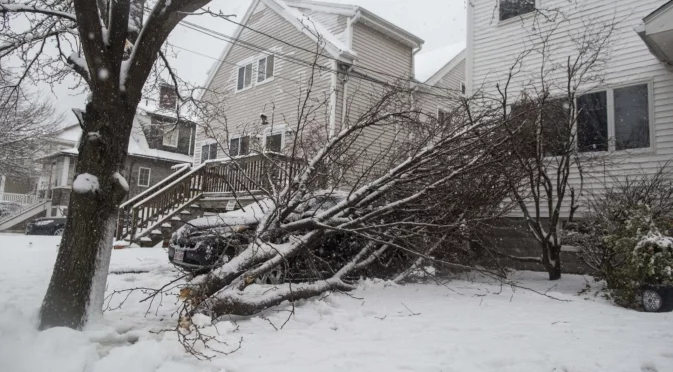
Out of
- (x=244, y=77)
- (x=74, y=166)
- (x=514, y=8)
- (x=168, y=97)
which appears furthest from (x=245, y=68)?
(x=74, y=166)

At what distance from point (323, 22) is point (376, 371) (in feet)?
48.3

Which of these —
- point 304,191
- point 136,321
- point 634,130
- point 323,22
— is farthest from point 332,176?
point 323,22

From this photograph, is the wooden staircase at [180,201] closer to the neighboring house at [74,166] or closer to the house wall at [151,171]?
the neighboring house at [74,166]

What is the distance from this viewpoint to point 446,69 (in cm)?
1698

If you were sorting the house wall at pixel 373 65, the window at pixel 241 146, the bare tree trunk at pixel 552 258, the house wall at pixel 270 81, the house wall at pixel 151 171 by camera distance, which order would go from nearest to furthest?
the bare tree trunk at pixel 552 258 → the window at pixel 241 146 → the house wall at pixel 373 65 → the house wall at pixel 270 81 → the house wall at pixel 151 171

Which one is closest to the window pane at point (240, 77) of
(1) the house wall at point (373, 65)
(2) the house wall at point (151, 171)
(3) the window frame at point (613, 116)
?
(1) the house wall at point (373, 65)

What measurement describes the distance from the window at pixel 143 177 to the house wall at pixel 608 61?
20.4 m

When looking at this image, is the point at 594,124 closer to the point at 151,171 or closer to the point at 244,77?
the point at 244,77

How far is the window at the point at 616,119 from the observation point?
320 inches

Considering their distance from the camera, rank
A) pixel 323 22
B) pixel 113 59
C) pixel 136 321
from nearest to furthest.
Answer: pixel 113 59 → pixel 136 321 → pixel 323 22

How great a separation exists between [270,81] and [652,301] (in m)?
13.2

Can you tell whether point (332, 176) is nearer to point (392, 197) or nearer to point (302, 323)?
point (392, 197)

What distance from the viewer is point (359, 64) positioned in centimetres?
1413

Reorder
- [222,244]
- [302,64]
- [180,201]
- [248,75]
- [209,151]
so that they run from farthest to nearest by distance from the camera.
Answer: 1. [209,151]
2. [248,75]
3. [302,64]
4. [180,201]
5. [222,244]
